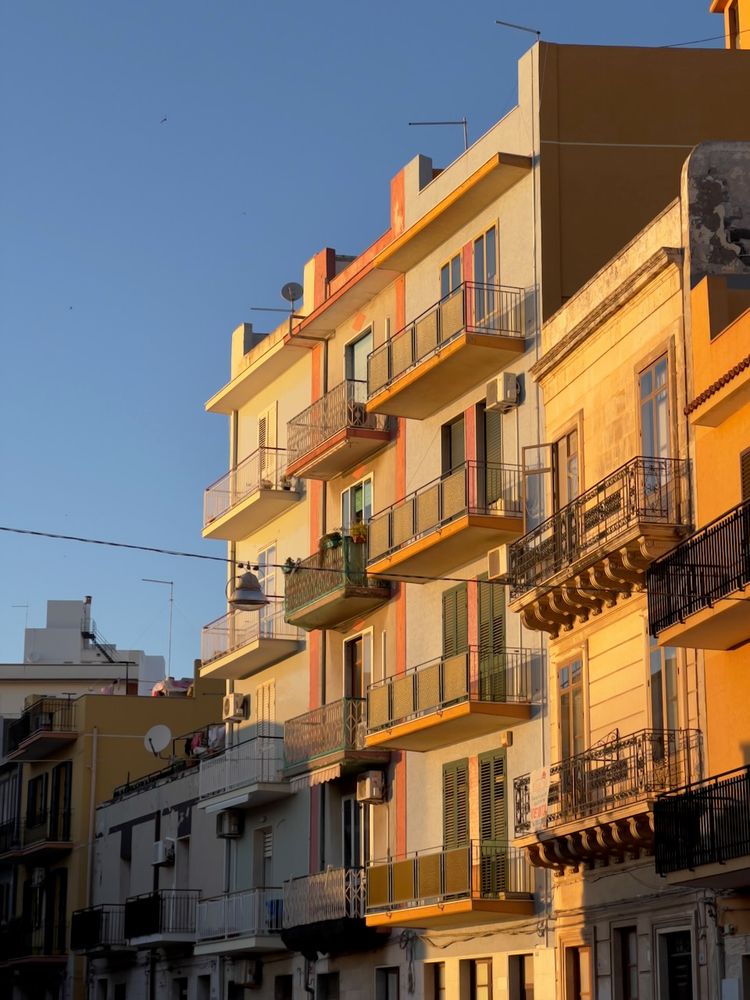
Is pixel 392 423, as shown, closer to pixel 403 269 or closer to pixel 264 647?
pixel 403 269

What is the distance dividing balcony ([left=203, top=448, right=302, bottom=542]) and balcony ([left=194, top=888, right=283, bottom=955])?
8.40 m

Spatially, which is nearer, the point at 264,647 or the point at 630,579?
the point at 630,579

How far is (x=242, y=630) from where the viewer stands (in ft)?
140

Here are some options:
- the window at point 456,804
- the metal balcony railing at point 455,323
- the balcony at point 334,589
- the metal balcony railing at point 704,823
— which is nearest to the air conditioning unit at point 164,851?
the balcony at point 334,589

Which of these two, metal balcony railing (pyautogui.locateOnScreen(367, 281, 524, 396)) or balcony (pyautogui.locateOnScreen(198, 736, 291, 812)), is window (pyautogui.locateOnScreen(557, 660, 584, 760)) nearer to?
metal balcony railing (pyautogui.locateOnScreen(367, 281, 524, 396))

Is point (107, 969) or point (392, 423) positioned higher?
point (392, 423)

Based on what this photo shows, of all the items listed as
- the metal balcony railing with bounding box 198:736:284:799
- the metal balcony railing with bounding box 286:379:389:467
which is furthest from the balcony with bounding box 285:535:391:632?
the metal balcony railing with bounding box 198:736:284:799

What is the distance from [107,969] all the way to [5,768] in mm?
16304

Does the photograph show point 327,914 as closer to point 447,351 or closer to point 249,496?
point 249,496

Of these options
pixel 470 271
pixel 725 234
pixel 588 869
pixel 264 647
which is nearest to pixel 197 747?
pixel 264 647

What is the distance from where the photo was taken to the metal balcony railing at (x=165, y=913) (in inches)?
1743

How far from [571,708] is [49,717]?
33.8m

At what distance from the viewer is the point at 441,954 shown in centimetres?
3191

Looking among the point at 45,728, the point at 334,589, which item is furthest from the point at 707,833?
the point at 45,728
